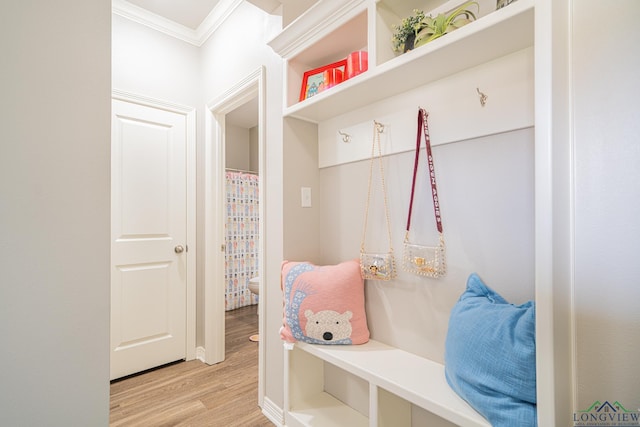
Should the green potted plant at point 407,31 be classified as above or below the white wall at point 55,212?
above

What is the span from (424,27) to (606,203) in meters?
0.79

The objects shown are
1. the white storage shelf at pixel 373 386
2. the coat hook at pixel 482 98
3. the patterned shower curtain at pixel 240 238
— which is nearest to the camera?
the white storage shelf at pixel 373 386

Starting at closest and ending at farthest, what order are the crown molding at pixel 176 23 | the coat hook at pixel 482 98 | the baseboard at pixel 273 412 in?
the coat hook at pixel 482 98 < the baseboard at pixel 273 412 < the crown molding at pixel 176 23

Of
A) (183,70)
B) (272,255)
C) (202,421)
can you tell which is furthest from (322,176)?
(183,70)

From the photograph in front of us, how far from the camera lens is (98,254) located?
81 centimetres

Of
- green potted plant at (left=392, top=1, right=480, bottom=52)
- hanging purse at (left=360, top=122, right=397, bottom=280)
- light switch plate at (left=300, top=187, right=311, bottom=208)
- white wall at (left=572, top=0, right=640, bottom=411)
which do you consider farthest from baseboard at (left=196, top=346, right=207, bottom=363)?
green potted plant at (left=392, top=1, right=480, bottom=52)

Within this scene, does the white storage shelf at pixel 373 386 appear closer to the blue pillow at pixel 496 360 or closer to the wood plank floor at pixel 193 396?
the blue pillow at pixel 496 360

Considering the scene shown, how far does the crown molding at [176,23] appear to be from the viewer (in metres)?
2.21

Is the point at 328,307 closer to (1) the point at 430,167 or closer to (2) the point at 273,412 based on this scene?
(1) the point at 430,167

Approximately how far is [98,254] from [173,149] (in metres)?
1.91

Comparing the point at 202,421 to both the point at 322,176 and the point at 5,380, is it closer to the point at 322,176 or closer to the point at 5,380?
the point at 5,380

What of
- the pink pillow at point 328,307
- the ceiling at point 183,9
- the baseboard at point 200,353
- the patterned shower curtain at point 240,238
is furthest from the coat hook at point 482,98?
the patterned shower curtain at point 240,238

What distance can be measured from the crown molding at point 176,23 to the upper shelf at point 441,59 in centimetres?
136

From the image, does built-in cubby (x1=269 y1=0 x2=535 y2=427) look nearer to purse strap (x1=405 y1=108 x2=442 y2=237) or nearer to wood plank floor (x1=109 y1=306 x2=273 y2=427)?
purse strap (x1=405 y1=108 x2=442 y2=237)
